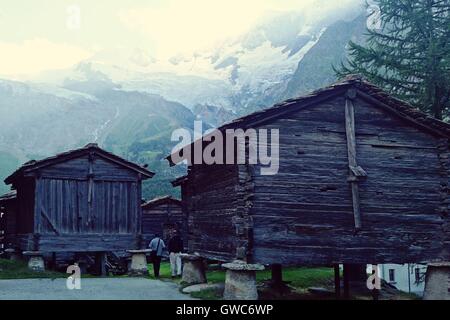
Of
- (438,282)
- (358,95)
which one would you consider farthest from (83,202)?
(438,282)

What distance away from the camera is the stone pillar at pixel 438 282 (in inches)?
543

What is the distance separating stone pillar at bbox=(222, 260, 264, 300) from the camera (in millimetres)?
12773

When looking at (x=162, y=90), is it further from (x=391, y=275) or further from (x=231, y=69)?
(x=391, y=275)

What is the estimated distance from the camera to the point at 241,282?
12867mm

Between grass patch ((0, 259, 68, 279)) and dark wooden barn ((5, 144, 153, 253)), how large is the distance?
31.9 inches

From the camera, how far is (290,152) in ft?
45.7

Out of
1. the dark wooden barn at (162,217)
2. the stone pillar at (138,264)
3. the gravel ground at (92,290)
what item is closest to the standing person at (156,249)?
the stone pillar at (138,264)

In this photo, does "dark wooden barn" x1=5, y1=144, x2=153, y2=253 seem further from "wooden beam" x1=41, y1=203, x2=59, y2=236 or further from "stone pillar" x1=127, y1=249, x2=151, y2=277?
"stone pillar" x1=127, y1=249, x2=151, y2=277

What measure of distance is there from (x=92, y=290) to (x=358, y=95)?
30.0 ft
